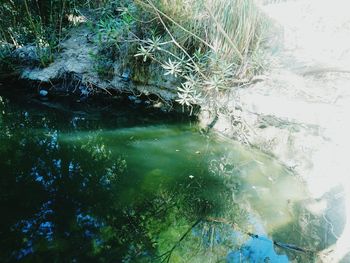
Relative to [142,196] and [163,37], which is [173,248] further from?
[163,37]

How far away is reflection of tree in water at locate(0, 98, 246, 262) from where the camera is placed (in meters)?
2.88

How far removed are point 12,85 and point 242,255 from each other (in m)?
5.17

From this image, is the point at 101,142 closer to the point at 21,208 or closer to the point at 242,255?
the point at 21,208

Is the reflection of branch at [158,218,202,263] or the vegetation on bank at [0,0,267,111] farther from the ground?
the vegetation on bank at [0,0,267,111]

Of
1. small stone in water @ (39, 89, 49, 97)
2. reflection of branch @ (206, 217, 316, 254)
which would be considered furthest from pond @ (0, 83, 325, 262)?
small stone in water @ (39, 89, 49, 97)

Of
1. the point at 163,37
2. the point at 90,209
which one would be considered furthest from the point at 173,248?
the point at 163,37

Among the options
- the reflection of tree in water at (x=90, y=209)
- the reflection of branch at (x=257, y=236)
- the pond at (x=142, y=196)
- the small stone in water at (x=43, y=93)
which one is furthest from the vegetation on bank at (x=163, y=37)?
the reflection of branch at (x=257, y=236)

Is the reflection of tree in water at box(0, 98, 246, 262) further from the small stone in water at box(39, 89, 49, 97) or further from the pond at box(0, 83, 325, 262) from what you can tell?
the small stone in water at box(39, 89, 49, 97)

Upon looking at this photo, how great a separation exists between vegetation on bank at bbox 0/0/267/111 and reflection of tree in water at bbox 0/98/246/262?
141cm

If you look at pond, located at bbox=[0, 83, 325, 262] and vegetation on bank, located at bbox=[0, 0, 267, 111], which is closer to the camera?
pond, located at bbox=[0, 83, 325, 262]

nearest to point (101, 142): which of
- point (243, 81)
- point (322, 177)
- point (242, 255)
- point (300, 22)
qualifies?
point (243, 81)

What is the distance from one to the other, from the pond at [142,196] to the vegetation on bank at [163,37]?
2.77ft

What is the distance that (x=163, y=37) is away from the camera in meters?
5.18

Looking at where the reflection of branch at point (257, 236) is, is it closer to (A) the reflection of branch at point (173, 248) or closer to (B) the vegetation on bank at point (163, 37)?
(A) the reflection of branch at point (173, 248)
